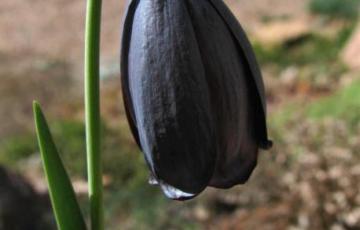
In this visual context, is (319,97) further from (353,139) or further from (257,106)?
(257,106)

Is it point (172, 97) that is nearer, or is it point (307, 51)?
point (172, 97)

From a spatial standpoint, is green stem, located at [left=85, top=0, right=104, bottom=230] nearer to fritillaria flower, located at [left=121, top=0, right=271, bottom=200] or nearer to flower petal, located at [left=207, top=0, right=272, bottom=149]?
fritillaria flower, located at [left=121, top=0, right=271, bottom=200]

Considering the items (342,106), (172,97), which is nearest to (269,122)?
(342,106)

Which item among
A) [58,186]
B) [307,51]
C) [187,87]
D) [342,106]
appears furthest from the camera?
[307,51]

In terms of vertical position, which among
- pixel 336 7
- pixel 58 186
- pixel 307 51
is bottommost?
pixel 336 7

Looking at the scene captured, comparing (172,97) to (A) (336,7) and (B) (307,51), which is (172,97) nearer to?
(B) (307,51)

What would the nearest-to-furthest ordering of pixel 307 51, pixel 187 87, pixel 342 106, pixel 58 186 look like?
pixel 187 87, pixel 58 186, pixel 342 106, pixel 307 51
